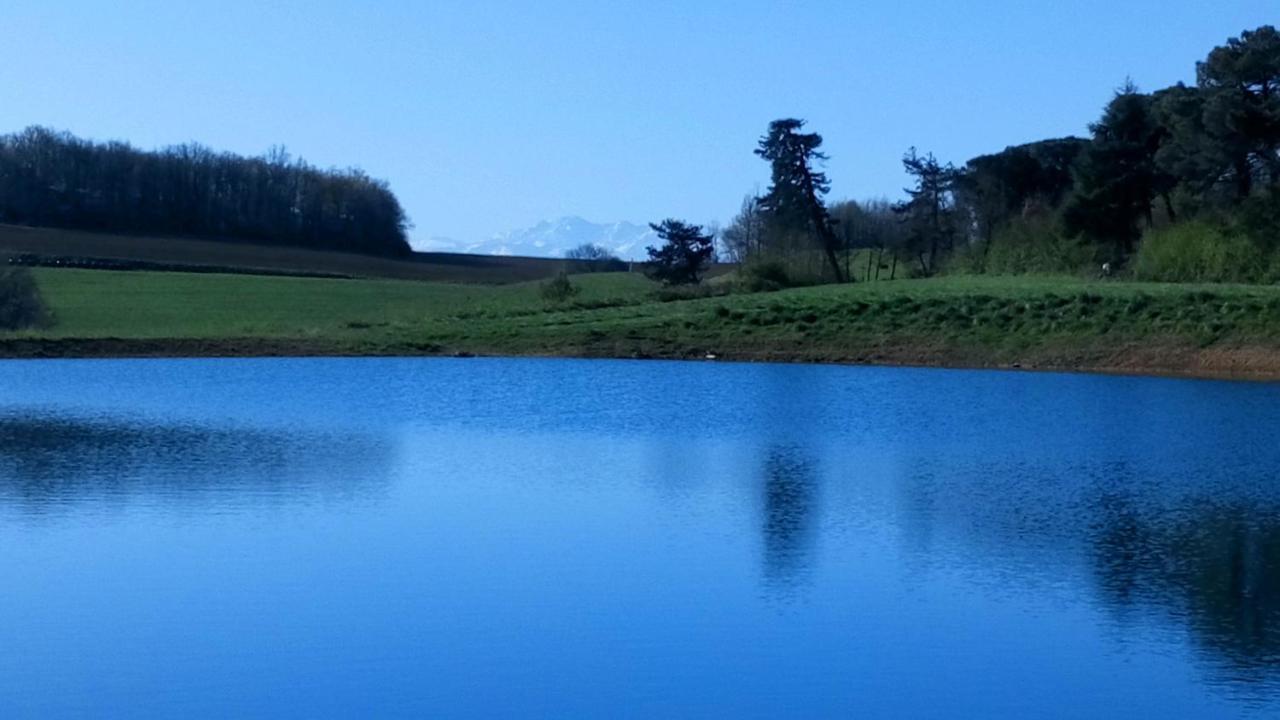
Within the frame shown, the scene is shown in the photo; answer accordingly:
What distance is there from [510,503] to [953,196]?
5961 cm

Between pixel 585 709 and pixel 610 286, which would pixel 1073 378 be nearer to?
pixel 585 709

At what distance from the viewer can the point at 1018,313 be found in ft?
134

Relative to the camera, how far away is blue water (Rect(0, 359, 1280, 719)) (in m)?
9.28

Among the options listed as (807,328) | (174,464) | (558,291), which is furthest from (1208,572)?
(558,291)

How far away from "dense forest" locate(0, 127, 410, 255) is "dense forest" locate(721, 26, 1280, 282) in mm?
28661

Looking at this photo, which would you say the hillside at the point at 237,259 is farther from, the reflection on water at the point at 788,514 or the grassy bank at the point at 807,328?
the reflection on water at the point at 788,514

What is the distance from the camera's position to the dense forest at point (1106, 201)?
4609 centimetres

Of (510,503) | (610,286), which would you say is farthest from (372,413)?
(610,286)

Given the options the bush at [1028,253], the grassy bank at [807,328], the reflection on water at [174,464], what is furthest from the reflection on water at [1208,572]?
the bush at [1028,253]

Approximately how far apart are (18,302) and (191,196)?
162ft

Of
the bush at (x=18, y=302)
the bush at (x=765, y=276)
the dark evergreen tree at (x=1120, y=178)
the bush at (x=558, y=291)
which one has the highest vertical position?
the dark evergreen tree at (x=1120, y=178)

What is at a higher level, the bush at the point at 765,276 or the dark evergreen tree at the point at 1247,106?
the dark evergreen tree at the point at 1247,106

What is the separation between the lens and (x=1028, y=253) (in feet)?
187

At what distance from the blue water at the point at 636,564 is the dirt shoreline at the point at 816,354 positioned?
1011 centimetres
